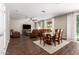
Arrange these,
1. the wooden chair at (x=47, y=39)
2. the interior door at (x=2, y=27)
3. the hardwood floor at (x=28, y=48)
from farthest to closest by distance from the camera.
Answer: the wooden chair at (x=47, y=39) < the hardwood floor at (x=28, y=48) < the interior door at (x=2, y=27)

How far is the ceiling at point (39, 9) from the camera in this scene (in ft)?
7.47

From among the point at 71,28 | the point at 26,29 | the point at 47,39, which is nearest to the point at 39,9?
the point at 26,29

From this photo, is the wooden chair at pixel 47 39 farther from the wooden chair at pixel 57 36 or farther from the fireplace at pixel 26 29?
the fireplace at pixel 26 29

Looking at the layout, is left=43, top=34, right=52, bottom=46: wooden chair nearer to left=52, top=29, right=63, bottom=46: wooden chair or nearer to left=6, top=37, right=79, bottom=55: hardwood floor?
left=52, top=29, right=63, bottom=46: wooden chair

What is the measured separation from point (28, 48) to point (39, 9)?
0.88 m

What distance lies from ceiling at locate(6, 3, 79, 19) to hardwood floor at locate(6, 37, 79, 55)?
21.3 inches

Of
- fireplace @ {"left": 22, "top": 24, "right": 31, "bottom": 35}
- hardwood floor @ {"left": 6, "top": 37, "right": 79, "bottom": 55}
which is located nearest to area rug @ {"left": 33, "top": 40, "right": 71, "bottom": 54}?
hardwood floor @ {"left": 6, "top": 37, "right": 79, "bottom": 55}

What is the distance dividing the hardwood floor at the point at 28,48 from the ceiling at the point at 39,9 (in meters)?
0.54

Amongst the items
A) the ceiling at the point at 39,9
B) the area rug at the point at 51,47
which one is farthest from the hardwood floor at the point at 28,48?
the ceiling at the point at 39,9

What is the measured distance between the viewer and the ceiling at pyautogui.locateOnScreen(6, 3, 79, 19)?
2275mm

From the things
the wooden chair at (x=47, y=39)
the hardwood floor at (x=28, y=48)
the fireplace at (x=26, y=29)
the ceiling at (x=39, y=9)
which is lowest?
the hardwood floor at (x=28, y=48)

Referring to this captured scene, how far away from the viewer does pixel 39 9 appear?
2.36 metres

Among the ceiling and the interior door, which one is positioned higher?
the ceiling

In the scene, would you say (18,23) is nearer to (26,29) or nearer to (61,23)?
(26,29)
